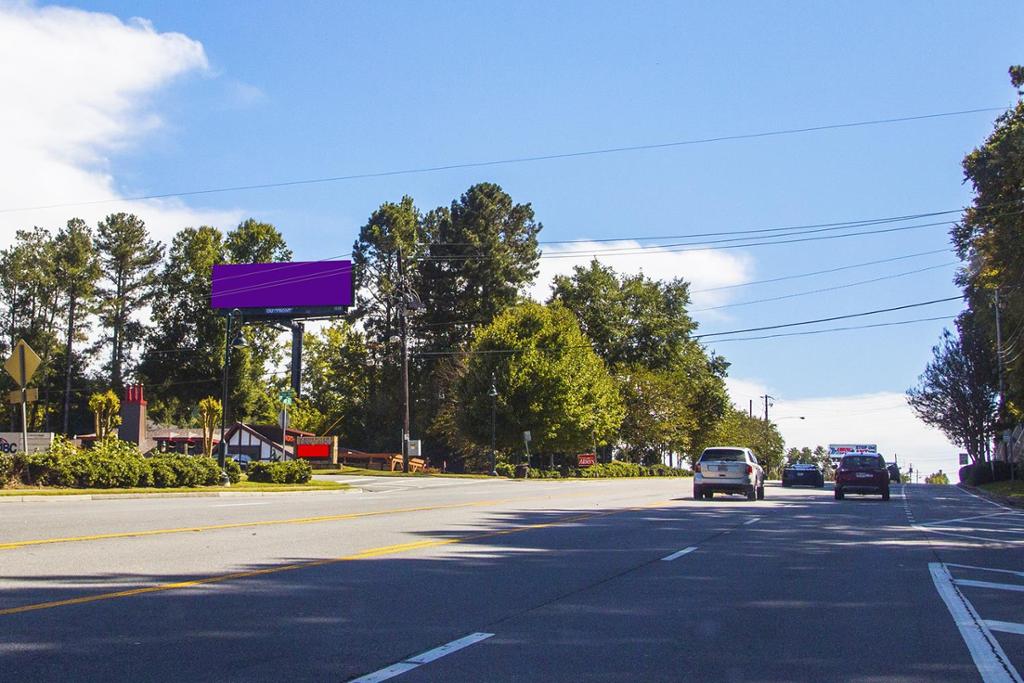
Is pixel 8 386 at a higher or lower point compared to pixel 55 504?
higher

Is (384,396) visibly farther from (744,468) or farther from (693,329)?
(744,468)

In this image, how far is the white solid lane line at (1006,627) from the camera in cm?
808

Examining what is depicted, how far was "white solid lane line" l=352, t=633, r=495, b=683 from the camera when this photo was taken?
19.3 ft

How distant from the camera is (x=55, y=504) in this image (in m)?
20.0

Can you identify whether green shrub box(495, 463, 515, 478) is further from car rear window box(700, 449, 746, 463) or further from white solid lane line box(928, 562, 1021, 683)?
white solid lane line box(928, 562, 1021, 683)

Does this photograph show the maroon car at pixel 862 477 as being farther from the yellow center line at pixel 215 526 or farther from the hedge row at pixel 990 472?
the hedge row at pixel 990 472

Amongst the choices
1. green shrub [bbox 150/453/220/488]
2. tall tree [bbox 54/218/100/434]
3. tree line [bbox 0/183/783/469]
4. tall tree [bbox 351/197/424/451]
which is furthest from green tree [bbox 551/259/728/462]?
green shrub [bbox 150/453/220/488]

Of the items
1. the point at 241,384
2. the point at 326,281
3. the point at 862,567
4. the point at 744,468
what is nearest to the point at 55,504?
the point at 862,567

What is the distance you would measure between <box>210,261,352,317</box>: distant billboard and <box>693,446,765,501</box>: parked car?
3397 cm

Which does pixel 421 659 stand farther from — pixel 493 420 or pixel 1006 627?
pixel 493 420

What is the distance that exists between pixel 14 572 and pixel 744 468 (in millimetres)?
24378

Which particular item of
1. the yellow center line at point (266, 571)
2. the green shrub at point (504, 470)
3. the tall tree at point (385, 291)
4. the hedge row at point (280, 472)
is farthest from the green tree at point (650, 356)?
the yellow center line at point (266, 571)

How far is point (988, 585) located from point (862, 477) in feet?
76.1

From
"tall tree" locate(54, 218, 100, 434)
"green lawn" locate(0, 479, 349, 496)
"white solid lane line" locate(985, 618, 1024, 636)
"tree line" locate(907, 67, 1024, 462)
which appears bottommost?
"white solid lane line" locate(985, 618, 1024, 636)
